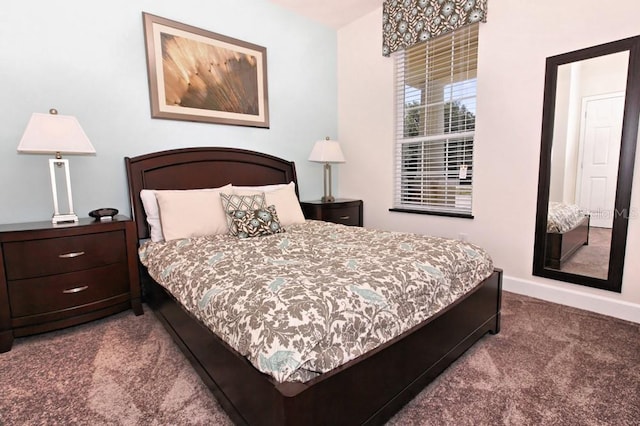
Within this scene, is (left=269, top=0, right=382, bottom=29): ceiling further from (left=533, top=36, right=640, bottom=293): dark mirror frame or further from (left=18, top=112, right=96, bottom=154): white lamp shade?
(left=18, top=112, right=96, bottom=154): white lamp shade

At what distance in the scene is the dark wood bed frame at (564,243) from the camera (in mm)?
2539

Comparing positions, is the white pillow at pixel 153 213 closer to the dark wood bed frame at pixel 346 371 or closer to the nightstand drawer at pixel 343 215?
the dark wood bed frame at pixel 346 371

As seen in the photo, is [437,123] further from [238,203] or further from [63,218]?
[63,218]

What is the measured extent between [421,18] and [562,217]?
2263mm

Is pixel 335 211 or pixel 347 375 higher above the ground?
pixel 335 211

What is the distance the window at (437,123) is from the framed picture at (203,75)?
5.19 ft

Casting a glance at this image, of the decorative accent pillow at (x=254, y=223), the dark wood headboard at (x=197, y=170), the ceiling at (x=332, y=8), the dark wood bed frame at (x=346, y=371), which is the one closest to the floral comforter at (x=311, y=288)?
the dark wood bed frame at (x=346, y=371)

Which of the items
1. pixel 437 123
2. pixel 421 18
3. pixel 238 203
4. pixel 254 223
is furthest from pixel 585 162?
pixel 238 203

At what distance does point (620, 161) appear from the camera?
7.54 ft

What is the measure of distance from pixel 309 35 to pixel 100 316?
11.7 ft

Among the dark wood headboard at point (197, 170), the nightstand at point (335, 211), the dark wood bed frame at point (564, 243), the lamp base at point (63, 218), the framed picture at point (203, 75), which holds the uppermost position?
the framed picture at point (203, 75)

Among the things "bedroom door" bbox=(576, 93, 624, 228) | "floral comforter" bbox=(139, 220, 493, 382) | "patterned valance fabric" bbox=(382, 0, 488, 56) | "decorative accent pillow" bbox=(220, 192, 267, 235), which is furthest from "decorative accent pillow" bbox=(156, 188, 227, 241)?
"bedroom door" bbox=(576, 93, 624, 228)

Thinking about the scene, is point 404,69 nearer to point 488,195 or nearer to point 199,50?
point 488,195

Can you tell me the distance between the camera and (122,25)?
2666mm
